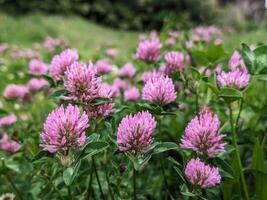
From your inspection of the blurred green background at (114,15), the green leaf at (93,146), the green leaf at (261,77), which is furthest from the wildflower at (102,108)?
the blurred green background at (114,15)

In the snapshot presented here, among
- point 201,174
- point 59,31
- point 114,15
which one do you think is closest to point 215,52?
point 201,174

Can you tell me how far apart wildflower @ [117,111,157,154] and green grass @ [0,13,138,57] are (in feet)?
21.8

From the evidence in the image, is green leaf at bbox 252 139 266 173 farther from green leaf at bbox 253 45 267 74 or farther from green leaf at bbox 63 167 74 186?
green leaf at bbox 63 167 74 186

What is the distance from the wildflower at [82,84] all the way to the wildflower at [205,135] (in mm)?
227

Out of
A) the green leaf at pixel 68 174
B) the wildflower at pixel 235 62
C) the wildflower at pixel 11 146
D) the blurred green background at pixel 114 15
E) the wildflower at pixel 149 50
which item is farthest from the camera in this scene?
the blurred green background at pixel 114 15

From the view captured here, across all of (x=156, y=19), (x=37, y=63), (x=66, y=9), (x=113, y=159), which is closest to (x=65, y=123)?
(x=113, y=159)

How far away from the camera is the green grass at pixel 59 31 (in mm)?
8484

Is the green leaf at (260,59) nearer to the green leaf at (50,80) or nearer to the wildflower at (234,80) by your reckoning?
the wildflower at (234,80)

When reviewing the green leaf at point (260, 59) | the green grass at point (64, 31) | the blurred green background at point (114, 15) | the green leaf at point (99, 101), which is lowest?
the green leaf at point (99, 101)

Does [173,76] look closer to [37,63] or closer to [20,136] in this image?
[20,136]

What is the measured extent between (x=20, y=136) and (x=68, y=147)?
0.68 m

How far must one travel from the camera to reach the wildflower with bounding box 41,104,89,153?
91 centimetres

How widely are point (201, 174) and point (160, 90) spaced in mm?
226

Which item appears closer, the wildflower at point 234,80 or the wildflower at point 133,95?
the wildflower at point 234,80
